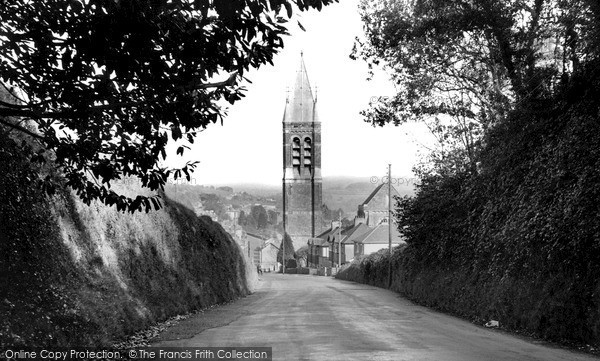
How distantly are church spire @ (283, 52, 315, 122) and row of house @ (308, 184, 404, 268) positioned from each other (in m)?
21.2

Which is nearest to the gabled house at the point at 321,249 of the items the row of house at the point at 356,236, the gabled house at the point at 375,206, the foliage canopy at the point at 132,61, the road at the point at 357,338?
the row of house at the point at 356,236

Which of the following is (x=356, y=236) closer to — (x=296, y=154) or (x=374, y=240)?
(x=374, y=240)

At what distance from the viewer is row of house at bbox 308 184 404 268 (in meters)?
99.2

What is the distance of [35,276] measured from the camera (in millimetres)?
10805

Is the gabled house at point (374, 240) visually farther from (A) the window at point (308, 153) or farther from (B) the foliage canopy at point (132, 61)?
(B) the foliage canopy at point (132, 61)

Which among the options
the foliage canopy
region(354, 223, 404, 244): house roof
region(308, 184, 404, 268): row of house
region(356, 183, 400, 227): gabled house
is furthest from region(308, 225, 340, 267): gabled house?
the foliage canopy

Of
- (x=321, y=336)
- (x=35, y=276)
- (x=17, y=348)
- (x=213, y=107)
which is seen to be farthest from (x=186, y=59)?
(x=321, y=336)

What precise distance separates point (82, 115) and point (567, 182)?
1201 centimetres

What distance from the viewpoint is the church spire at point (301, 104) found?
136m

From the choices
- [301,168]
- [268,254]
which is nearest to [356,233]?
[301,168]

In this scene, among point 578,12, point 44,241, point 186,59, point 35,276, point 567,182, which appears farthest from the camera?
point 578,12

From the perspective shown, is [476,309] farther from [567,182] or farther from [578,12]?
[578,12]

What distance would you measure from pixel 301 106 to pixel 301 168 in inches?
504

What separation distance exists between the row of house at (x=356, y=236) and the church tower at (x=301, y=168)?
13.7 ft
